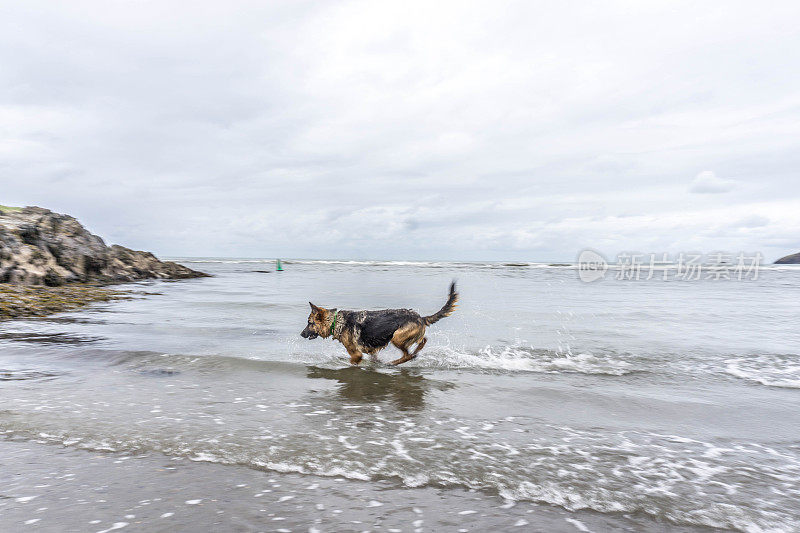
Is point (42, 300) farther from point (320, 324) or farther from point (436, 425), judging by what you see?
point (436, 425)

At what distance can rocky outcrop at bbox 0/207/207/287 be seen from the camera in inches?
832

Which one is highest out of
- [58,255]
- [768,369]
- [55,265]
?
[58,255]

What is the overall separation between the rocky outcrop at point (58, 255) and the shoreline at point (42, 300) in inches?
139

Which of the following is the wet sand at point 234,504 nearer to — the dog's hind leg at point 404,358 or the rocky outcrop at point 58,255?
the dog's hind leg at point 404,358

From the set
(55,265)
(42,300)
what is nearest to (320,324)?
(42,300)

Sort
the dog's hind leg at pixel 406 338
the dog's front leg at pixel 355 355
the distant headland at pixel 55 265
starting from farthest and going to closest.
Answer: the distant headland at pixel 55 265, the dog's front leg at pixel 355 355, the dog's hind leg at pixel 406 338

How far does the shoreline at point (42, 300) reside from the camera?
13953mm

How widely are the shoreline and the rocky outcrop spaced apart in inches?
139

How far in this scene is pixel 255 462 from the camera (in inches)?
166

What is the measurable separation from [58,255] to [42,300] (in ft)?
36.5

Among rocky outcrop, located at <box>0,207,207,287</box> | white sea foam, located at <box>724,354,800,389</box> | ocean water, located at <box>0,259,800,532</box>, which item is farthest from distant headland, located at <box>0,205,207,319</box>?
white sea foam, located at <box>724,354,800,389</box>

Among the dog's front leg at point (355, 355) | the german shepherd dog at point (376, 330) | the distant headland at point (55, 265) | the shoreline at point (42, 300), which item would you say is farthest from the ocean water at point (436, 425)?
the distant headland at point (55, 265)

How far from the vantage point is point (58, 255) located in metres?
24.8

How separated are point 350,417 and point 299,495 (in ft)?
6.72
